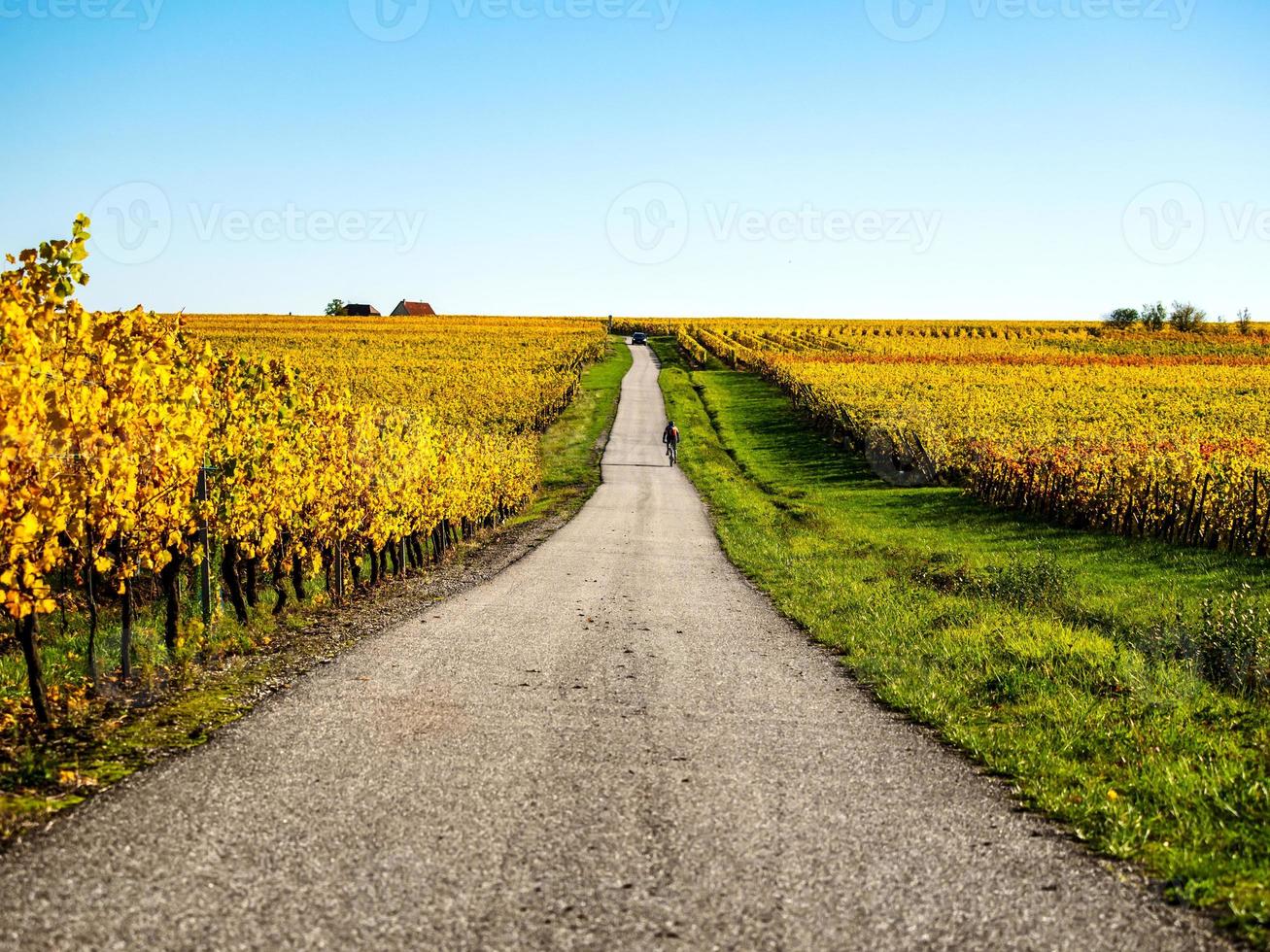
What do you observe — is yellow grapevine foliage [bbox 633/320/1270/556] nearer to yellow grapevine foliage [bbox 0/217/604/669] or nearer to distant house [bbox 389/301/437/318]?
yellow grapevine foliage [bbox 0/217/604/669]

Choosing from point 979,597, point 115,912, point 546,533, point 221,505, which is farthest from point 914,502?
point 115,912

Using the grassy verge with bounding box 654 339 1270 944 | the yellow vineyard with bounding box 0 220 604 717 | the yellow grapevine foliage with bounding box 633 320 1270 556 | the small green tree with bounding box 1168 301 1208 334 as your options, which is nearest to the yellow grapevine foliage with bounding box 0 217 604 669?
the yellow vineyard with bounding box 0 220 604 717

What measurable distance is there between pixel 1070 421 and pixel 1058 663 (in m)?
37.6

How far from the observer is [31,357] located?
8219mm

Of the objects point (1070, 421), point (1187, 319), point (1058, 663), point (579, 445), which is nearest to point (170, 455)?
point (1058, 663)

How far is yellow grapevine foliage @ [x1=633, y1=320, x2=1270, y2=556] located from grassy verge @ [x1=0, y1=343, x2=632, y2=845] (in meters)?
18.8

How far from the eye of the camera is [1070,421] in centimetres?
4588

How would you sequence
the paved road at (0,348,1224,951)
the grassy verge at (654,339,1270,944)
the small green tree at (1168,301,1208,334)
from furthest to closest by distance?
1. the small green tree at (1168,301,1208,334)
2. the grassy verge at (654,339,1270,944)
3. the paved road at (0,348,1224,951)

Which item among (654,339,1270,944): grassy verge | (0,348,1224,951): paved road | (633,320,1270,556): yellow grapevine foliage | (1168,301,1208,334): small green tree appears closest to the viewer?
(0,348,1224,951): paved road

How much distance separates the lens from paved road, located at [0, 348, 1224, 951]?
18.0 feet

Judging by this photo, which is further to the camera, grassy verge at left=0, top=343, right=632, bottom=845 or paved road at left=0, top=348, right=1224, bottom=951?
grassy verge at left=0, top=343, right=632, bottom=845

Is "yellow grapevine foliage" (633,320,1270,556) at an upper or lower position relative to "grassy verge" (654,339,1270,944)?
upper

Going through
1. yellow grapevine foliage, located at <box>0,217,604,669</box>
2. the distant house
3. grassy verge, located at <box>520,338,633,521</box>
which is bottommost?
grassy verge, located at <box>520,338,633,521</box>

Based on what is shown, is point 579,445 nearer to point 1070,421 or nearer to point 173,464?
point 1070,421
